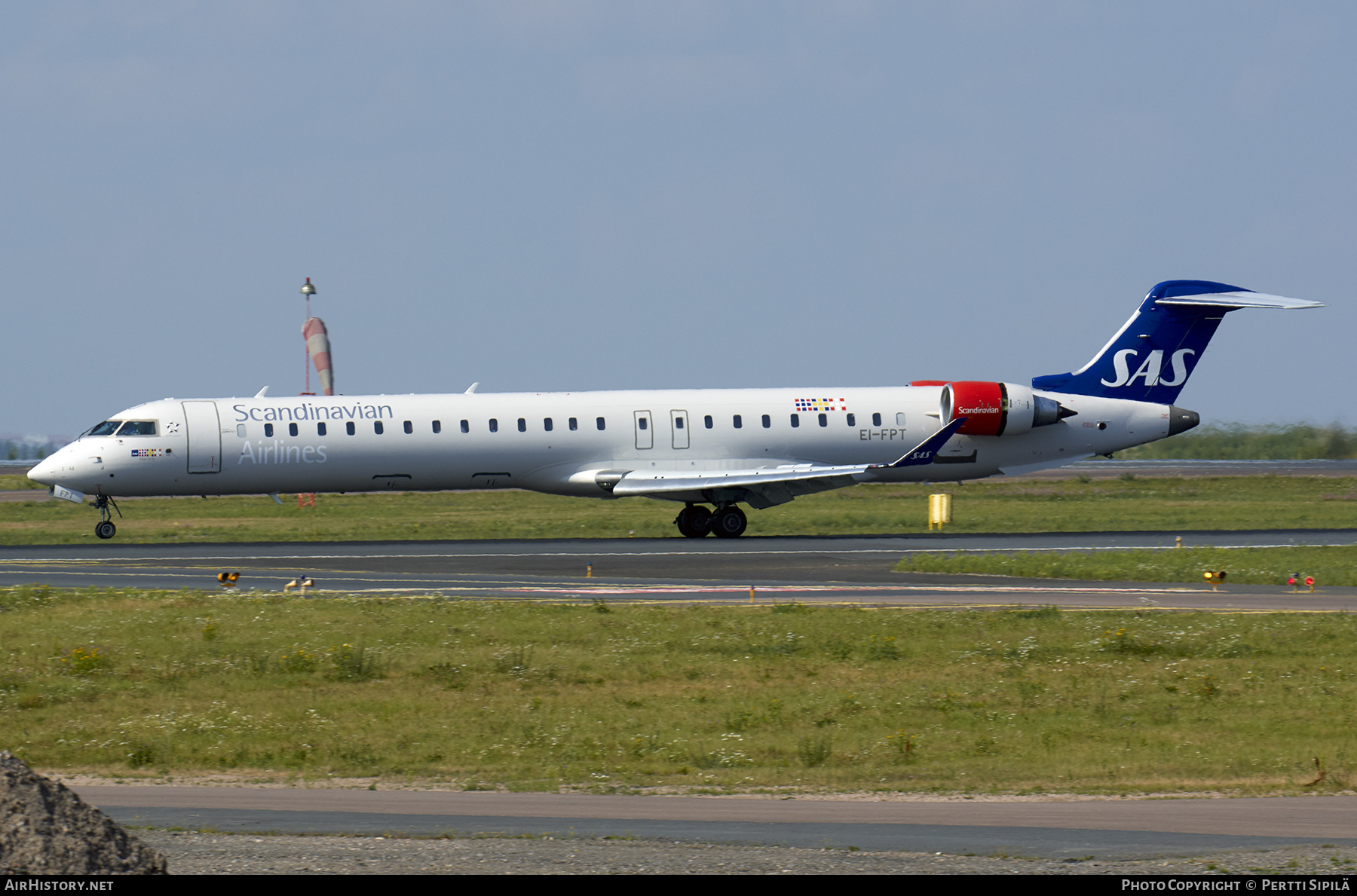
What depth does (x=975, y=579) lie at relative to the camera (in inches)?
1123

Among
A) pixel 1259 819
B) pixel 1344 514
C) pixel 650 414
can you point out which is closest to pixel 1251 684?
pixel 1259 819

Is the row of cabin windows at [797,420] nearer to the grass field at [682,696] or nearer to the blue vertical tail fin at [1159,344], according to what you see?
the blue vertical tail fin at [1159,344]

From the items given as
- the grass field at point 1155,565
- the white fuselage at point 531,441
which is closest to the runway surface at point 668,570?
the grass field at point 1155,565

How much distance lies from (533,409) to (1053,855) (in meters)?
30.1

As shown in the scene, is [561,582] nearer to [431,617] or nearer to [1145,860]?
[431,617]

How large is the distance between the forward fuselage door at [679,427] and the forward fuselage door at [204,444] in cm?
1141

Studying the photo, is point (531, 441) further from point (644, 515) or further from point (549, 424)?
point (644, 515)

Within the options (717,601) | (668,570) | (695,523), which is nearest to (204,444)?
(695,523)

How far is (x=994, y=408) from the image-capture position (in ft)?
131

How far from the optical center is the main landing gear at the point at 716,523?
39312 millimetres

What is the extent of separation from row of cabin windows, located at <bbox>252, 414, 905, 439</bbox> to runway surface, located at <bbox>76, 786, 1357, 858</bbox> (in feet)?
84.8

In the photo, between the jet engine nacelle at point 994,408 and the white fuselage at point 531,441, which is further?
the jet engine nacelle at point 994,408

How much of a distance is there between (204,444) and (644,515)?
15957mm

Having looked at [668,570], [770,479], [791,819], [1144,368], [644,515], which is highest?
[1144,368]
